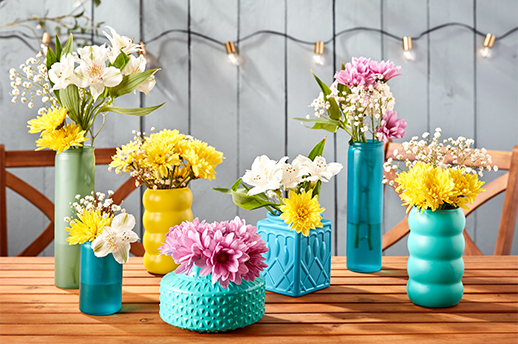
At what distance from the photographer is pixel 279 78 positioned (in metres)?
2.24

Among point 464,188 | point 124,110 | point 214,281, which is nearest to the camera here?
point 214,281

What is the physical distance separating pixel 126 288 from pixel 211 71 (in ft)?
4.74

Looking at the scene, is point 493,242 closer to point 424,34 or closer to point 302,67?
point 424,34

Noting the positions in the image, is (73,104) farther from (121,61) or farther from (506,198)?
(506,198)

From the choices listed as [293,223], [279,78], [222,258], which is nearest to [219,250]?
[222,258]

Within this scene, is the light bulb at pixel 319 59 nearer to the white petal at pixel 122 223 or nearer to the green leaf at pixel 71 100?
the green leaf at pixel 71 100

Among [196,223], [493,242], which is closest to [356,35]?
[493,242]

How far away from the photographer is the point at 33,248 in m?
1.64

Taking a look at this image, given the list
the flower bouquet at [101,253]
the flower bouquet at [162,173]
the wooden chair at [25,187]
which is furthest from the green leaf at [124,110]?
the wooden chair at [25,187]

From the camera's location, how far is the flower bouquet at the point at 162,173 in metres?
1.04

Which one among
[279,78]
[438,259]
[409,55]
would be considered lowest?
[438,259]

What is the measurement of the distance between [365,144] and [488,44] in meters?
1.48

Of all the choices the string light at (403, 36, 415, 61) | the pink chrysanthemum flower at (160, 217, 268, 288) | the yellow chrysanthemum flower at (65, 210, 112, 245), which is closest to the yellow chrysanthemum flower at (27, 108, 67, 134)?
the yellow chrysanthemum flower at (65, 210, 112, 245)

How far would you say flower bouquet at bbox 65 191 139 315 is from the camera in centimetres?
80
